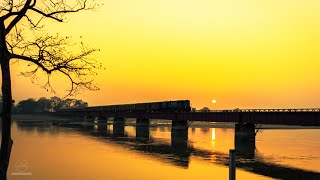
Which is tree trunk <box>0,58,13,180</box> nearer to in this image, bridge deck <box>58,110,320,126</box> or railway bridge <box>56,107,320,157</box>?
railway bridge <box>56,107,320,157</box>

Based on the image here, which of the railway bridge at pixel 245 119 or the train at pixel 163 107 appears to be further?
the train at pixel 163 107

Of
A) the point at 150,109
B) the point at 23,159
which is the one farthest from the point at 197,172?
the point at 150,109

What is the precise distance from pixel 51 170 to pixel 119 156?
1361 centimetres

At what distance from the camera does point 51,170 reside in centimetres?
3638

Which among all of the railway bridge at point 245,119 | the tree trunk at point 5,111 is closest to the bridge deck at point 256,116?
the railway bridge at point 245,119

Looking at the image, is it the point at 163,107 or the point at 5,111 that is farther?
the point at 163,107

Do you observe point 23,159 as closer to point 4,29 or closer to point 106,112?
point 4,29

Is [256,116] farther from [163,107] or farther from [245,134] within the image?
[163,107]

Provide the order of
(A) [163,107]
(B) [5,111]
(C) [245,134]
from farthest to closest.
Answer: (A) [163,107]
(C) [245,134]
(B) [5,111]

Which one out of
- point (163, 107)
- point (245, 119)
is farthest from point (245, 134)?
point (163, 107)

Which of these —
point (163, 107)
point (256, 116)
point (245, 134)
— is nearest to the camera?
point (256, 116)

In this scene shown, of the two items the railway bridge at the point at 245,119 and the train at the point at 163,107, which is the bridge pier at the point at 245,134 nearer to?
the railway bridge at the point at 245,119

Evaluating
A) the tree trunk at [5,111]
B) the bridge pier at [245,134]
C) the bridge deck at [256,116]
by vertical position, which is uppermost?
the tree trunk at [5,111]

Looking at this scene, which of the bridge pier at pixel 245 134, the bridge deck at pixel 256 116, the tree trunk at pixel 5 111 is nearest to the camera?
the tree trunk at pixel 5 111
